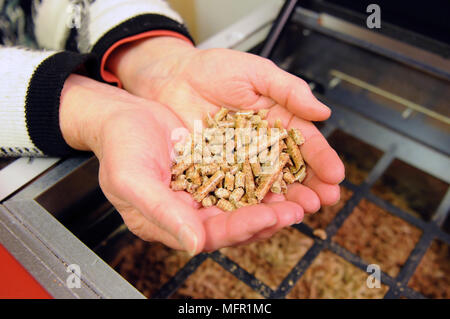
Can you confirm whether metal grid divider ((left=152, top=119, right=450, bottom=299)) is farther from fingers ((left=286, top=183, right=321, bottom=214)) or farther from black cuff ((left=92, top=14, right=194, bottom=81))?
black cuff ((left=92, top=14, right=194, bottom=81))

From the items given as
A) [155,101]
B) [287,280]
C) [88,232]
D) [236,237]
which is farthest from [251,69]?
[88,232]

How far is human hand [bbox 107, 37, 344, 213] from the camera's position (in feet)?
2.98

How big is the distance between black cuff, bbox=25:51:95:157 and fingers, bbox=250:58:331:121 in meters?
0.54

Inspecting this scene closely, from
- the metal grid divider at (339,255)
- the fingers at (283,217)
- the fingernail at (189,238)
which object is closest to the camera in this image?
the fingernail at (189,238)

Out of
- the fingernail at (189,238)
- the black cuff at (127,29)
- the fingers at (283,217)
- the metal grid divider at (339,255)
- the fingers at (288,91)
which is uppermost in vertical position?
the black cuff at (127,29)

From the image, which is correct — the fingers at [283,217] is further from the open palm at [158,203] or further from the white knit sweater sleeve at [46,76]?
the white knit sweater sleeve at [46,76]

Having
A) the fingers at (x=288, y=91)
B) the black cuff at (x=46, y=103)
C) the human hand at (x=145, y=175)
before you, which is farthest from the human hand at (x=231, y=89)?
the black cuff at (x=46, y=103)

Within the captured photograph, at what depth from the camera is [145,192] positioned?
0.68m

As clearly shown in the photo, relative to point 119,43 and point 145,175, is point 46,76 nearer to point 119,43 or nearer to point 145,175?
point 119,43

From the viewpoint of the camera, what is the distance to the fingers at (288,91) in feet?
3.06

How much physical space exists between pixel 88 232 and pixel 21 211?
35 centimetres

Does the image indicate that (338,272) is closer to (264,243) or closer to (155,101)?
(264,243)

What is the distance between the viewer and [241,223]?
729mm

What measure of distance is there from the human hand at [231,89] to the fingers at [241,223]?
0.40 ft
